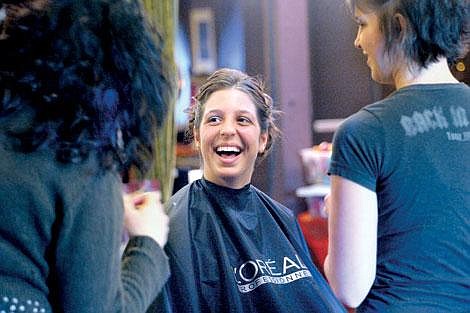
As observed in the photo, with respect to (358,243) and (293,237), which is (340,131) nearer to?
(358,243)

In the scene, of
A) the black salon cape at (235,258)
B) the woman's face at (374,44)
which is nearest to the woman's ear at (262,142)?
the black salon cape at (235,258)

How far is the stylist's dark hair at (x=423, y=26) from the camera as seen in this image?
1181 millimetres

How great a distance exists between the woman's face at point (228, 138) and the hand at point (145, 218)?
2.27 ft

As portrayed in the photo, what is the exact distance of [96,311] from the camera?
96 cm

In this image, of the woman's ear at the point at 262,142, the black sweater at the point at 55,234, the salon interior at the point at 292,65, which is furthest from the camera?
the salon interior at the point at 292,65

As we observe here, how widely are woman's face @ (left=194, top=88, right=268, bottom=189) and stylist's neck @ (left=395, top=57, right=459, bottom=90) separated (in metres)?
0.74

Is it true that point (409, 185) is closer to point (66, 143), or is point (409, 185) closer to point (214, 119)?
point (66, 143)

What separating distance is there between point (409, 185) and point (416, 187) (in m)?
0.01

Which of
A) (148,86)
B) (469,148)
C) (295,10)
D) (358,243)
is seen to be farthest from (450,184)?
(295,10)

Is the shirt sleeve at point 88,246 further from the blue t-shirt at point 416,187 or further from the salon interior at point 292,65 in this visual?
the salon interior at point 292,65

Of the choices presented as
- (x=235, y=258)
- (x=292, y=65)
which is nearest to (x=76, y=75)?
(x=235, y=258)

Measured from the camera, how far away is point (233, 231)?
72.0 inches

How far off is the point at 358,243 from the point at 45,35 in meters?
0.62

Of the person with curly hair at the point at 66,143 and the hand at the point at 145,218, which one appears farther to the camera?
the hand at the point at 145,218
